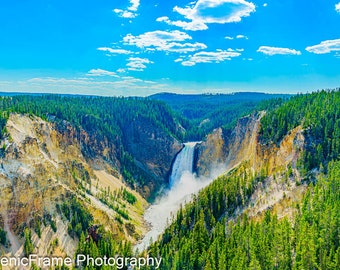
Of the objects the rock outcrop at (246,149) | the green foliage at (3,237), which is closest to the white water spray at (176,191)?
the rock outcrop at (246,149)

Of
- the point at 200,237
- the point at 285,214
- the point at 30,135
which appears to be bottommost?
the point at 200,237

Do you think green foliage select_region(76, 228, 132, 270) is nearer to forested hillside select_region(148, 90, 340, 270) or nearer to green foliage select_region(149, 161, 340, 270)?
green foliage select_region(149, 161, 340, 270)

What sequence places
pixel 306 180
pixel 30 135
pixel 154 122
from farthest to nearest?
1. pixel 154 122
2. pixel 30 135
3. pixel 306 180

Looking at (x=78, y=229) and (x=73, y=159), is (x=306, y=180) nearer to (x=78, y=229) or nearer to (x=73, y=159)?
(x=78, y=229)

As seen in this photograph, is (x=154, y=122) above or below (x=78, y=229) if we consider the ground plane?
above

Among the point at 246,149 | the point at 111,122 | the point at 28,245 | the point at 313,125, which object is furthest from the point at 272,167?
the point at 111,122

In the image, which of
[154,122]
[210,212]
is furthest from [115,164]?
[210,212]

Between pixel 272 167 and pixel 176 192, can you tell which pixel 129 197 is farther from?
pixel 272 167
